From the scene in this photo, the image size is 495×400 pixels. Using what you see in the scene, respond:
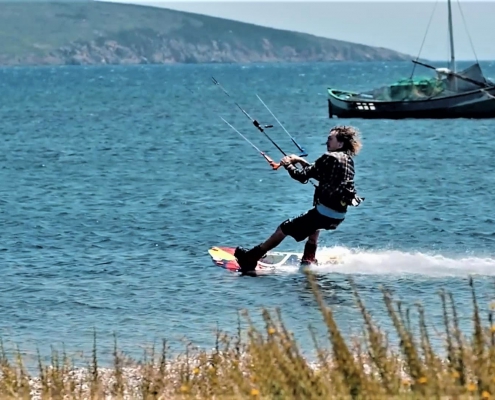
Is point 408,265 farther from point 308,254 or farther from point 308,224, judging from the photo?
point 308,224

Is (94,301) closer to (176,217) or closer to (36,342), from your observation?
(36,342)

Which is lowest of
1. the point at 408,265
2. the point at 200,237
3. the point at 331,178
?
the point at 200,237

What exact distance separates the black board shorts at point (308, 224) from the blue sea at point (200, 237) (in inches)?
29.2

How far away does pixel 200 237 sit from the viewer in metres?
21.1

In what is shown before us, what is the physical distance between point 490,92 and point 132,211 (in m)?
36.6

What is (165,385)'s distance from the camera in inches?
333

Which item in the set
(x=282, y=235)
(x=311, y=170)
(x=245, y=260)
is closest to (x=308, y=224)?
(x=282, y=235)

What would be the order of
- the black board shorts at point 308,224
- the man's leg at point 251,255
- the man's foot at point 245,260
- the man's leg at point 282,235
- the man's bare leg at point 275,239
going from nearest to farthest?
the black board shorts at point 308,224, the man's leg at point 282,235, the man's bare leg at point 275,239, the man's leg at point 251,255, the man's foot at point 245,260

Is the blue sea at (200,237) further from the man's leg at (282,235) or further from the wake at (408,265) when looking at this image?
the man's leg at (282,235)

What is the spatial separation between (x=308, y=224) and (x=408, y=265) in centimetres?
243

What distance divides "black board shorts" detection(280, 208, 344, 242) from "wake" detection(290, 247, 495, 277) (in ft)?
4.54

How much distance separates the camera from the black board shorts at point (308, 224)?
15.3m

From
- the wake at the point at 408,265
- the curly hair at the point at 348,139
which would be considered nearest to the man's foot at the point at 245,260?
the wake at the point at 408,265

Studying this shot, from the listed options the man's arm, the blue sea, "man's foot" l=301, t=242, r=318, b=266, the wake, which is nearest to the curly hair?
the man's arm
